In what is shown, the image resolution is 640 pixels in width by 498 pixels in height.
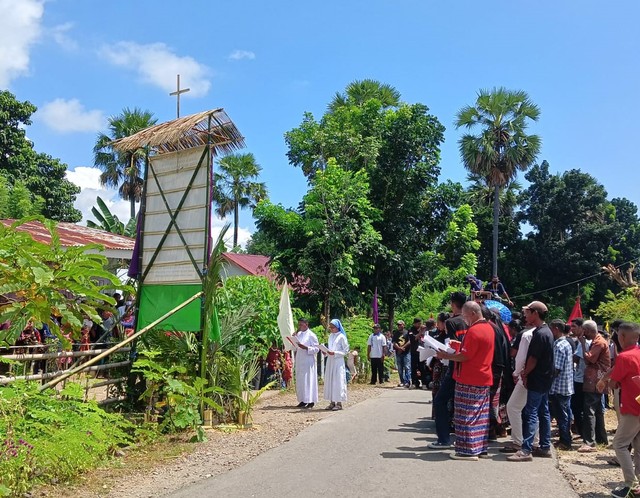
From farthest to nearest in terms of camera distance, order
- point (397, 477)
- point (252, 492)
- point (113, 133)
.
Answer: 1. point (113, 133)
2. point (397, 477)
3. point (252, 492)

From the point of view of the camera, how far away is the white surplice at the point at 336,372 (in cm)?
1210

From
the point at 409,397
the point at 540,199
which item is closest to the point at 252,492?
the point at 409,397

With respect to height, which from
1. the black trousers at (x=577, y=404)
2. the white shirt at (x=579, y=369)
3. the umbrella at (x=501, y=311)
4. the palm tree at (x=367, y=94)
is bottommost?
the black trousers at (x=577, y=404)

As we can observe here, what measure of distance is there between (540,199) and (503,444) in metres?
37.0

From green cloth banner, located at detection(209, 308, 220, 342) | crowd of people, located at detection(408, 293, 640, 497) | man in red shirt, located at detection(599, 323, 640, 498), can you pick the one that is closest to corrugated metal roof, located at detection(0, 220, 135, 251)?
green cloth banner, located at detection(209, 308, 220, 342)

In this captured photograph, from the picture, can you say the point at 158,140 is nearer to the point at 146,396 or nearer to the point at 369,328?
the point at 146,396

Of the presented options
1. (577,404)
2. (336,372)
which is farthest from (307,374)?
(577,404)

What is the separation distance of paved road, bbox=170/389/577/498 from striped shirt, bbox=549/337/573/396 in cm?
109

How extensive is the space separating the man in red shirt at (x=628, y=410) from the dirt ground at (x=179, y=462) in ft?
13.6

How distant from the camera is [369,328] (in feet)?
66.0

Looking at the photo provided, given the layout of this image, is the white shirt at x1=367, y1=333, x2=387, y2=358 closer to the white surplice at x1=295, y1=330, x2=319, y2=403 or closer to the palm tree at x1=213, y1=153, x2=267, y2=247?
the white surplice at x1=295, y1=330, x2=319, y2=403

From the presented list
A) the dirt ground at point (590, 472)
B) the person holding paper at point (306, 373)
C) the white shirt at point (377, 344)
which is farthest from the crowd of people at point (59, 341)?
the white shirt at point (377, 344)

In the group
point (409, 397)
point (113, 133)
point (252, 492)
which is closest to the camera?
point (252, 492)

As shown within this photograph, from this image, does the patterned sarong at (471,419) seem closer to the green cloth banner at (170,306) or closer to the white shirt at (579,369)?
the white shirt at (579,369)
